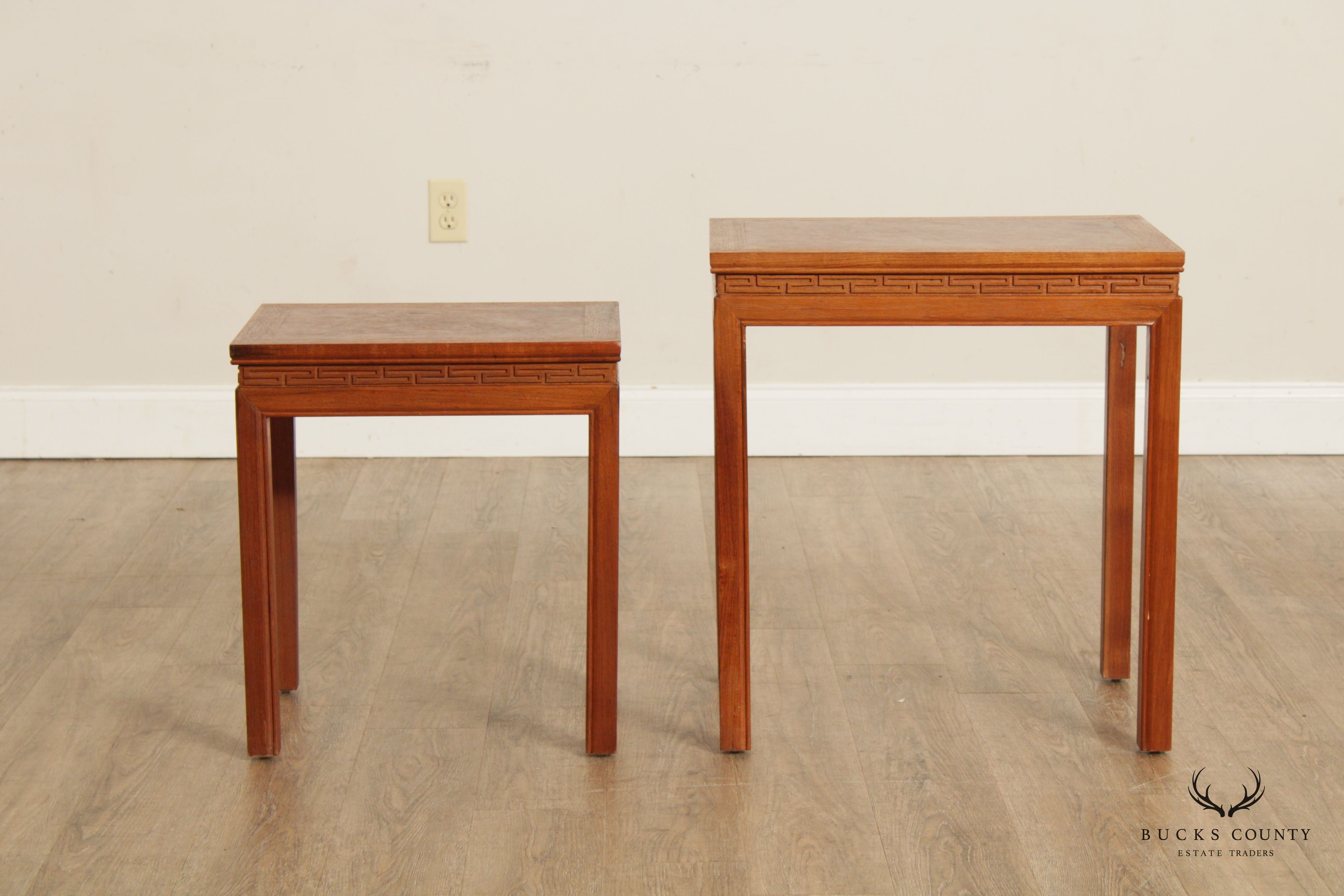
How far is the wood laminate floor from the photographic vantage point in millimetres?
1472

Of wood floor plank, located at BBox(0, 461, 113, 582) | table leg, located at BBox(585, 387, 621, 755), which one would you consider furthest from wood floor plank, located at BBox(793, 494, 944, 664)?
wood floor plank, located at BBox(0, 461, 113, 582)

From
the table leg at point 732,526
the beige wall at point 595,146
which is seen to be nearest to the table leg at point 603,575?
the table leg at point 732,526

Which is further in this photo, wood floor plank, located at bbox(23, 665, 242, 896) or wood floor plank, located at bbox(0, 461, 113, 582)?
wood floor plank, located at bbox(0, 461, 113, 582)

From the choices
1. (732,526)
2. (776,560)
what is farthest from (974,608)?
(732,526)

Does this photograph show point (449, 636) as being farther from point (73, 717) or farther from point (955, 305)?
point (955, 305)

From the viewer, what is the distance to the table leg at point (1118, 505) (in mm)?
1775

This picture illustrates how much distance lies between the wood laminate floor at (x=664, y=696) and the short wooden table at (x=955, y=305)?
0.14 metres

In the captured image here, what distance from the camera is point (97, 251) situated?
2.69 m

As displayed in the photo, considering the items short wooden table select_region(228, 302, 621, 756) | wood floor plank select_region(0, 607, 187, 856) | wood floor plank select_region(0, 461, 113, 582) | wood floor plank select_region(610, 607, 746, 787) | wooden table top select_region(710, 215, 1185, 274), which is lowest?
wood floor plank select_region(610, 607, 746, 787)

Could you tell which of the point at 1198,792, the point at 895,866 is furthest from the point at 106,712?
the point at 1198,792

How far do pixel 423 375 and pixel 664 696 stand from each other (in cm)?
56

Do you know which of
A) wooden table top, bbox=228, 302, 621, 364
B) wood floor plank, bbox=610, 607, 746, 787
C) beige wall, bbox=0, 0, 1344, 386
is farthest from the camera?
beige wall, bbox=0, 0, 1344, 386

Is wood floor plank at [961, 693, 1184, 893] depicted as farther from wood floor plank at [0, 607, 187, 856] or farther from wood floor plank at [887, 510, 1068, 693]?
wood floor plank at [0, 607, 187, 856]

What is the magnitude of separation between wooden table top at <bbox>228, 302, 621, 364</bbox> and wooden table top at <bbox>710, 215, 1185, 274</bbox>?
0.17 meters
